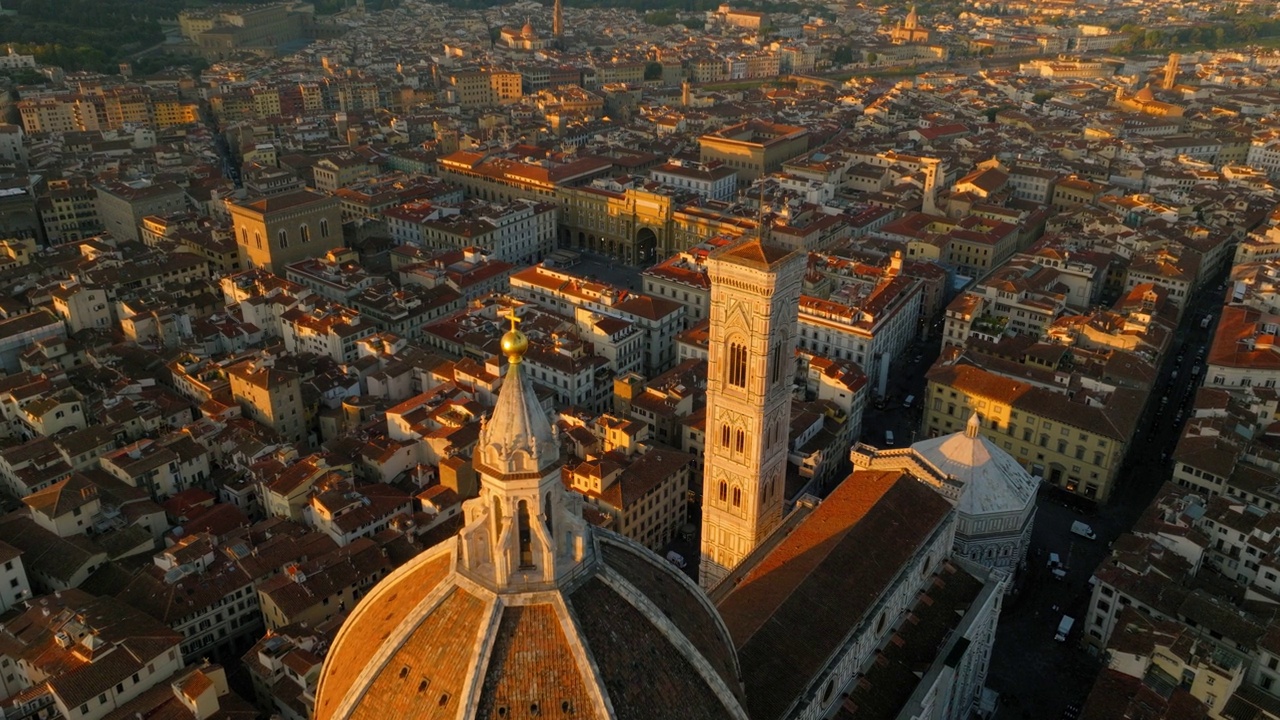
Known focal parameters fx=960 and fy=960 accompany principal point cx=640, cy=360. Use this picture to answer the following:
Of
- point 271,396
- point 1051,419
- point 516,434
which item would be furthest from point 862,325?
point 516,434

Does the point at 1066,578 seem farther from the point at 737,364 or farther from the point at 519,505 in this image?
the point at 519,505

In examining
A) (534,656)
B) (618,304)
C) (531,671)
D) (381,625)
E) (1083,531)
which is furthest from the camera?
(618,304)

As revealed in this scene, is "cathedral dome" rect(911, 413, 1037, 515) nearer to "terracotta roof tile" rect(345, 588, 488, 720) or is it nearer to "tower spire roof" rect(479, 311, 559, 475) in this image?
"tower spire roof" rect(479, 311, 559, 475)

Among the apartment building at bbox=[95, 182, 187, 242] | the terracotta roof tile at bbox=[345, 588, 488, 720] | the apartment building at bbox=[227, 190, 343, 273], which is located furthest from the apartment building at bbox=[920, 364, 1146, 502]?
the apartment building at bbox=[95, 182, 187, 242]

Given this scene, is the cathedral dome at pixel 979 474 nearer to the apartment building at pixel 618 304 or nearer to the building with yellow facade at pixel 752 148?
the apartment building at pixel 618 304

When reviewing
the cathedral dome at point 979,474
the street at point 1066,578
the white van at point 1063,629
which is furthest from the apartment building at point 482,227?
the white van at point 1063,629

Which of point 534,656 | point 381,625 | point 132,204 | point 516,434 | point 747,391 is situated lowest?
point 132,204

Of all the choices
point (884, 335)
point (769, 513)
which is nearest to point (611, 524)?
point (769, 513)
